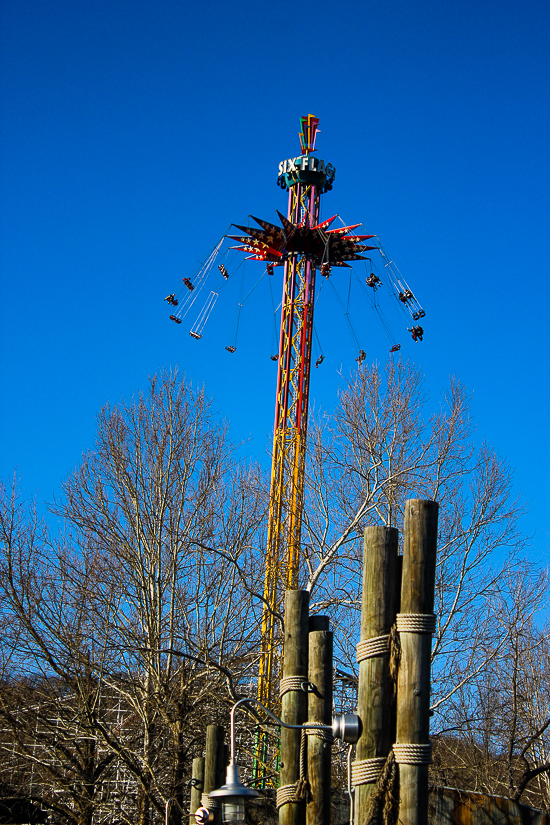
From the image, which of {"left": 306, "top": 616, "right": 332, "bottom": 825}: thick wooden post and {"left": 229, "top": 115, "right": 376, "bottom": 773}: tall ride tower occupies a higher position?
{"left": 229, "top": 115, "right": 376, "bottom": 773}: tall ride tower

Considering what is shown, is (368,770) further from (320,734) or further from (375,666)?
(320,734)

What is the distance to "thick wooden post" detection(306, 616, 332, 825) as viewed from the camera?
6496mm

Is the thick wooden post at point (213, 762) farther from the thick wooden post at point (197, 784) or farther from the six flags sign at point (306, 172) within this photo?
the six flags sign at point (306, 172)

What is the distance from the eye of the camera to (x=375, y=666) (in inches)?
192

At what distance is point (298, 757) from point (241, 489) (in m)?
13.9

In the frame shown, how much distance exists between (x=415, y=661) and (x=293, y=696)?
7.45ft

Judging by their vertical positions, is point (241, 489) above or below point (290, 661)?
above

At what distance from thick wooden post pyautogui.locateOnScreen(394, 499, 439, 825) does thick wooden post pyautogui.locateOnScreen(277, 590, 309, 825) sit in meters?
2.11

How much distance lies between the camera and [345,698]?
14641mm

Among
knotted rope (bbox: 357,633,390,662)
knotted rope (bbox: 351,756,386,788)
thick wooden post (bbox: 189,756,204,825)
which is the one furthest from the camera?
thick wooden post (bbox: 189,756,204,825)

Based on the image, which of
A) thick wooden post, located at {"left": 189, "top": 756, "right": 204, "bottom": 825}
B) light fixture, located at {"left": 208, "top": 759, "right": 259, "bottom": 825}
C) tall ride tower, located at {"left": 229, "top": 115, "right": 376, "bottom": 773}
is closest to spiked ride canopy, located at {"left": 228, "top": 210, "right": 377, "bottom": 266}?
tall ride tower, located at {"left": 229, "top": 115, "right": 376, "bottom": 773}

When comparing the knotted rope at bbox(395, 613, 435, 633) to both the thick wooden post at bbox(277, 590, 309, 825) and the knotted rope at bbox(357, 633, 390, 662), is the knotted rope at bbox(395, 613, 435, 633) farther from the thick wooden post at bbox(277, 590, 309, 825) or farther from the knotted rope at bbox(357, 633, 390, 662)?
the thick wooden post at bbox(277, 590, 309, 825)

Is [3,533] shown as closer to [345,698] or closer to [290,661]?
[345,698]

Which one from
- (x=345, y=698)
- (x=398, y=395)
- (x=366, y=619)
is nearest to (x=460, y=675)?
(x=345, y=698)
